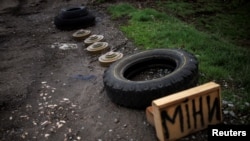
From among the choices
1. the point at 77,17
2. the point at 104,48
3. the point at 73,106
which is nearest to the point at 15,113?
the point at 73,106

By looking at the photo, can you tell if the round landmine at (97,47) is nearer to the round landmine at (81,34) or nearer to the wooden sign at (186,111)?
the round landmine at (81,34)

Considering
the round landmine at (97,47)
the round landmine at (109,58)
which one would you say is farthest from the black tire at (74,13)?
the round landmine at (109,58)

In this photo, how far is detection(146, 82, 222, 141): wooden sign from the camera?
11.4 ft

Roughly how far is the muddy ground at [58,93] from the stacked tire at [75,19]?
0.19m

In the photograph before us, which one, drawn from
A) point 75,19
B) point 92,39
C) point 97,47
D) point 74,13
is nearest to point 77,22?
point 75,19

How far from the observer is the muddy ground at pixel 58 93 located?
4.18 metres

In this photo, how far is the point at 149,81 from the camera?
14.1ft

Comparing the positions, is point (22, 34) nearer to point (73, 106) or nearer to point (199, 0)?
point (73, 106)

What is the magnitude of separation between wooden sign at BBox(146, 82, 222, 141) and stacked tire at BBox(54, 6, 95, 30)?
203 inches

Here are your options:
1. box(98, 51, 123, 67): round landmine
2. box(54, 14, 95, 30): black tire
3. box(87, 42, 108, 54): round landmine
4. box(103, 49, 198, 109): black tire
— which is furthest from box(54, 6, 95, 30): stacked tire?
box(103, 49, 198, 109): black tire

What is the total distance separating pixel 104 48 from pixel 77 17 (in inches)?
84.3

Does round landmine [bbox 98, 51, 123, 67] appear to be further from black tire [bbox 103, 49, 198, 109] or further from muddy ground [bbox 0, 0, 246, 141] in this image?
black tire [bbox 103, 49, 198, 109]

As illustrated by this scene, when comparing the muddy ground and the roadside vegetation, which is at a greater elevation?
the roadside vegetation

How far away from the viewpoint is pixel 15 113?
482cm
